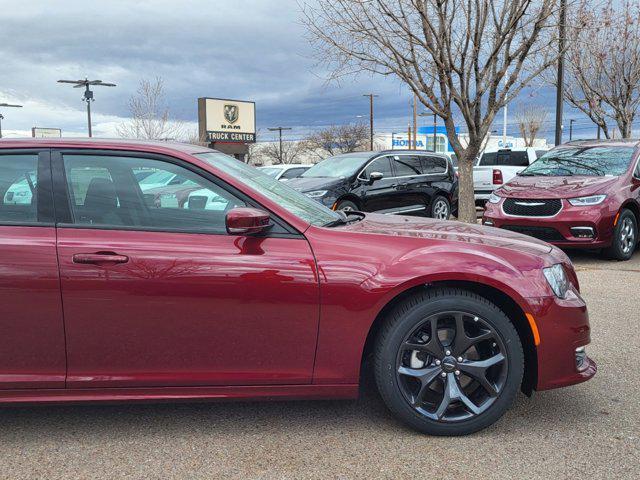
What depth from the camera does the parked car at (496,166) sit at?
596 inches

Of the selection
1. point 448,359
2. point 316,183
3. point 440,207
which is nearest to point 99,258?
point 448,359

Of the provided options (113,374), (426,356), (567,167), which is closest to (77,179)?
(113,374)

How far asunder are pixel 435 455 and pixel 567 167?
7235 millimetres

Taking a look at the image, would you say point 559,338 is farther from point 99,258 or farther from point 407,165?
point 407,165

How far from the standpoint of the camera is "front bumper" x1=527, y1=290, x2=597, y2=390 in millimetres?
2977

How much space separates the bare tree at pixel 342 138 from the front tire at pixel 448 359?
6277 centimetres

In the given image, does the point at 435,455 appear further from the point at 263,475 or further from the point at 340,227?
the point at 340,227

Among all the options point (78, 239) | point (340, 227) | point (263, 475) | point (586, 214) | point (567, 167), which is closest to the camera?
point (263, 475)

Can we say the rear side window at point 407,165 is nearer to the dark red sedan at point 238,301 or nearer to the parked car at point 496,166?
the parked car at point 496,166

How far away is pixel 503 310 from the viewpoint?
3092mm

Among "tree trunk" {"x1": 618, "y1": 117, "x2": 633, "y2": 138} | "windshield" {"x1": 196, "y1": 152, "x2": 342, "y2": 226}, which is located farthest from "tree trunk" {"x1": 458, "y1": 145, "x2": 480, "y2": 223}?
"tree trunk" {"x1": 618, "y1": 117, "x2": 633, "y2": 138}

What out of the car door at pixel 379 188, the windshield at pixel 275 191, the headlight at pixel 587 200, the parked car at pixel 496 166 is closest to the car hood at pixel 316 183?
the car door at pixel 379 188

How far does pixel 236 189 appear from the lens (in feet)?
10.0

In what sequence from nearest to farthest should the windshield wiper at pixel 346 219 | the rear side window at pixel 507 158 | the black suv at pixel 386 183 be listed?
the windshield wiper at pixel 346 219
the black suv at pixel 386 183
the rear side window at pixel 507 158
